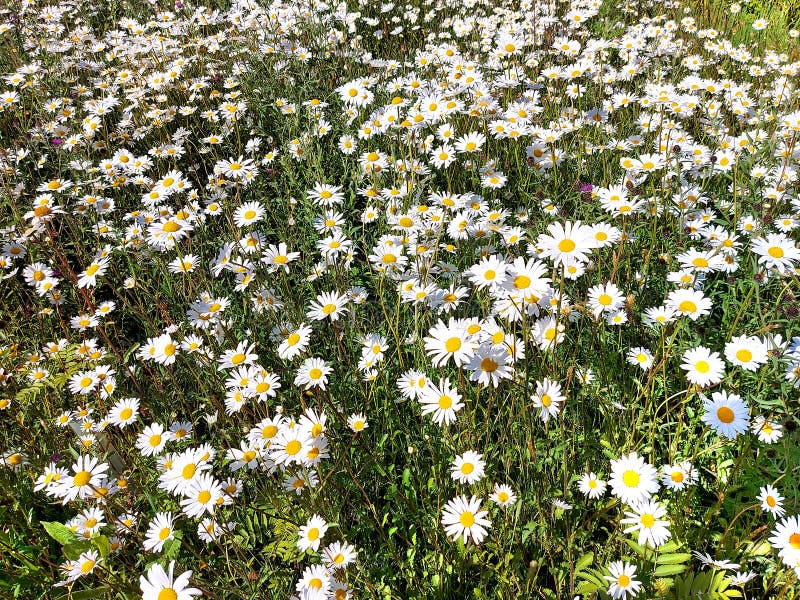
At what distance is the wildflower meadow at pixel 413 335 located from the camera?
1876 mm

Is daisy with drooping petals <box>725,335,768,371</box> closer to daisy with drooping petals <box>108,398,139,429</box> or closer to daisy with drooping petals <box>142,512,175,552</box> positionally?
daisy with drooping petals <box>142,512,175,552</box>

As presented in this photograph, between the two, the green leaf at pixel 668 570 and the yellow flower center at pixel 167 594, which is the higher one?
the yellow flower center at pixel 167 594

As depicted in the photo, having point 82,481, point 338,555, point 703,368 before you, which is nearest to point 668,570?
point 703,368

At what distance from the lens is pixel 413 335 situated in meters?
2.36

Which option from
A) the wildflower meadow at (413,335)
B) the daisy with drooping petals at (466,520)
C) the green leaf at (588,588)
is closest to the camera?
the green leaf at (588,588)

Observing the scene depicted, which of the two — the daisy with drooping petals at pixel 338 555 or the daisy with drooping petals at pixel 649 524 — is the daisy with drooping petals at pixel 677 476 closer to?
the daisy with drooping petals at pixel 649 524

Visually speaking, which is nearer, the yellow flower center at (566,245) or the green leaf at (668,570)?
the green leaf at (668,570)

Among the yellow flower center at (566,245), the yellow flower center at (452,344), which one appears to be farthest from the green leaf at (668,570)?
the yellow flower center at (566,245)

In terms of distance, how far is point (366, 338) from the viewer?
8.61 feet

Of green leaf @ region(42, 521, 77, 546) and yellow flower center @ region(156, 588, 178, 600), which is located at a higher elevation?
yellow flower center @ region(156, 588, 178, 600)

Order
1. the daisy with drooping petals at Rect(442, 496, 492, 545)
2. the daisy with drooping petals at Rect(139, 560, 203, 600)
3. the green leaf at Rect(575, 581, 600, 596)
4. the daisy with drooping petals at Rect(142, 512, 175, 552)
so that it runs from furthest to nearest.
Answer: the daisy with drooping petals at Rect(142, 512, 175, 552) < the daisy with drooping petals at Rect(442, 496, 492, 545) < the green leaf at Rect(575, 581, 600, 596) < the daisy with drooping petals at Rect(139, 560, 203, 600)

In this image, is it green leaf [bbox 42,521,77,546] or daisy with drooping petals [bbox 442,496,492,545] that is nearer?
daisy with drooping petals [bbox 442,496,492,545]

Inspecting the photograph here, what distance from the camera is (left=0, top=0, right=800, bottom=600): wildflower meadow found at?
73.9 inches

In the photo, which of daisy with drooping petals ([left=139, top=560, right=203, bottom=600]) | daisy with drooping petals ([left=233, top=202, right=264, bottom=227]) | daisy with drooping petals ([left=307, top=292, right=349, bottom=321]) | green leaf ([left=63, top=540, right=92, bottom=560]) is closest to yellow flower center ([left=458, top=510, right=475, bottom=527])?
daisy with drooping petals ([left=139, top=560, right=203, bottom=600])
